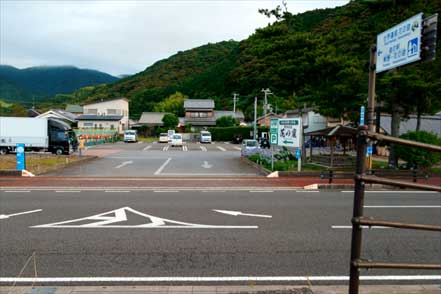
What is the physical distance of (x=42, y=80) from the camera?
138m

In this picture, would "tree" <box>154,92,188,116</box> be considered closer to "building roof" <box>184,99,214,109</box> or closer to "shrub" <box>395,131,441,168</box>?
"building roof" <box>184,99,214,109</box>

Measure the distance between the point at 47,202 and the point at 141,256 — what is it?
216 inches

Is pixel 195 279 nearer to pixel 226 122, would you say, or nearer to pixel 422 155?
pixel 422 155

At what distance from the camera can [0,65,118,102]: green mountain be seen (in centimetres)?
11231

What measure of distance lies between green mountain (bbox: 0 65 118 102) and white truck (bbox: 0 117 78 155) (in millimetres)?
91648

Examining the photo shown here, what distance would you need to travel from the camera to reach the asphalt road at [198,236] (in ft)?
15.0

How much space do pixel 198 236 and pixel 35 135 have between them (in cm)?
2314

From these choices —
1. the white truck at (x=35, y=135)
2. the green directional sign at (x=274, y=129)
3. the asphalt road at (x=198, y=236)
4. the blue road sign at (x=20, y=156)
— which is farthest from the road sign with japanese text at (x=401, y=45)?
the white truck at (x=35, y=135)

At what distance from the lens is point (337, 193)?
11156 millimetres

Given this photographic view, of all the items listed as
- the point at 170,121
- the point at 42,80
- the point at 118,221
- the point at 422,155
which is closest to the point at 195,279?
the point at 118,221

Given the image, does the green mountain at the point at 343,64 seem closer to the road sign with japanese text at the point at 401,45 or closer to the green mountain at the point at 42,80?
the road sign with japanese text at the point at 401,45

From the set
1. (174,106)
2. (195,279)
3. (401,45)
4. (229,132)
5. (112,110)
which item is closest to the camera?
(401,45)

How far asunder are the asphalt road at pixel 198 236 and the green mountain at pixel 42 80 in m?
113

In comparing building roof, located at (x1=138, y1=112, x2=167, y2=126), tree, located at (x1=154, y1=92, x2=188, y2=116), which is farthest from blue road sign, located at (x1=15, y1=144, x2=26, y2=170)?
tree, located at (x1=154, y1=92, x2=188, y2=116)
